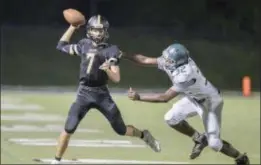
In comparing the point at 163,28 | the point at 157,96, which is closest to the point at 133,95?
the point at 157,96

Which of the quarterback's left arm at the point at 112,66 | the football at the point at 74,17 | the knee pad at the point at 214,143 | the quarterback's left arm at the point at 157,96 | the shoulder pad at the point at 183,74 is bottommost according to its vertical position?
the knee pad at the point at 214,143

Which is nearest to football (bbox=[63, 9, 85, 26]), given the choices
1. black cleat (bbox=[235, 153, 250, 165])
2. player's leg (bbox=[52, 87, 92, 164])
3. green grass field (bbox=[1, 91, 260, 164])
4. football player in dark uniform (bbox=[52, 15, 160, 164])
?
football player in dark uniform (bbox=[52, 15, 160, 164])

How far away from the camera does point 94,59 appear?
4.50 feet

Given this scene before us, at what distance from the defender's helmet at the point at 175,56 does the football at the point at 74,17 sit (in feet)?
0.57

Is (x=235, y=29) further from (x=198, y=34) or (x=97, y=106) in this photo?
(x=97, y=106)

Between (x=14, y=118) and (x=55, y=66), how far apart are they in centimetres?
1084

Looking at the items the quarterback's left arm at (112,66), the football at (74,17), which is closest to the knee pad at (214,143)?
the quarterback's left arm at (112,66)

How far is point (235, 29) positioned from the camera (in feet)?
5.39

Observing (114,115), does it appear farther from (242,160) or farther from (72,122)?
(242,160)

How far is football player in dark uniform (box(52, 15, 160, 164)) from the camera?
137 cm

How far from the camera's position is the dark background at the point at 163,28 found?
164 cm

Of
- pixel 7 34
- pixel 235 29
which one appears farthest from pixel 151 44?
pixel 7 34

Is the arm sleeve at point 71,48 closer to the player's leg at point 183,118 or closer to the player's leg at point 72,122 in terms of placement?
the player's leg at point 72,122

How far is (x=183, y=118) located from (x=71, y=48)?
0.27m
